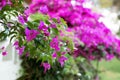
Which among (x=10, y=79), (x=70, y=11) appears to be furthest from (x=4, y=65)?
(x=70, y=11)

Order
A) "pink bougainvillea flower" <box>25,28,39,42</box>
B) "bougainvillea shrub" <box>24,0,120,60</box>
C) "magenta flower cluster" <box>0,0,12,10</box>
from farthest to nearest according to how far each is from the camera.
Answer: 1. "bougainvillea shrub" <box>24,0,120,60</box>
2. "magenta flower cluster" <box>0,0,12,10</box>
3. "pink bougainvillea flower" <box>25,28,39,42</box>

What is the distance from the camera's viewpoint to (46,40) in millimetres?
3219

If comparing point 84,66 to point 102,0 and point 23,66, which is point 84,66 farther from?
point 102,0

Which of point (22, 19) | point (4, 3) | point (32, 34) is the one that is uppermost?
point (4, 3)

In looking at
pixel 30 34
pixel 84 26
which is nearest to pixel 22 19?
pixel 30 34

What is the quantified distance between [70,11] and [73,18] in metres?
0.17

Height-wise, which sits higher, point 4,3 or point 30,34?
point 4,3

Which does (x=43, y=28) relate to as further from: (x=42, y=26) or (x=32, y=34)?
(x=32, y=34)

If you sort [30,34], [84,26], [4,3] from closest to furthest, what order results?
[30,34], [4,3], [84,26]

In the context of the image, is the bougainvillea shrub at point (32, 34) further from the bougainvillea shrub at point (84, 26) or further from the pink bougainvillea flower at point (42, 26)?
the bougainvillea shrub at point (84, 26)

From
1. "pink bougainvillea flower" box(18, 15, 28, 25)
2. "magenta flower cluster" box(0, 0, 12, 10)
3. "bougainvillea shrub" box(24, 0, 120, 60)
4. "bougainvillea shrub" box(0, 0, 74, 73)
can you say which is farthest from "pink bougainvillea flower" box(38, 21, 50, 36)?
"bougainvillea shrub" box(24, 0, 120, 60)

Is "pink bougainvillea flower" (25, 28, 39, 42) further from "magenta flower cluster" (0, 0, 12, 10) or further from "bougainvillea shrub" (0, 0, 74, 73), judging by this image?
"magenta flower cluster" (0, 0, 12, 10)

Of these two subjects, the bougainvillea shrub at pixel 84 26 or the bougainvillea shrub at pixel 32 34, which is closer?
the bougainvillea shrub at pixel 32 34

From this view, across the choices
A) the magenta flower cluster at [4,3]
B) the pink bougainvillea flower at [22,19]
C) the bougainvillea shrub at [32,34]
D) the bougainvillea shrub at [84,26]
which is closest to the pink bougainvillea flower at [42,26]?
the bougainvillea shrub at [32,34]
